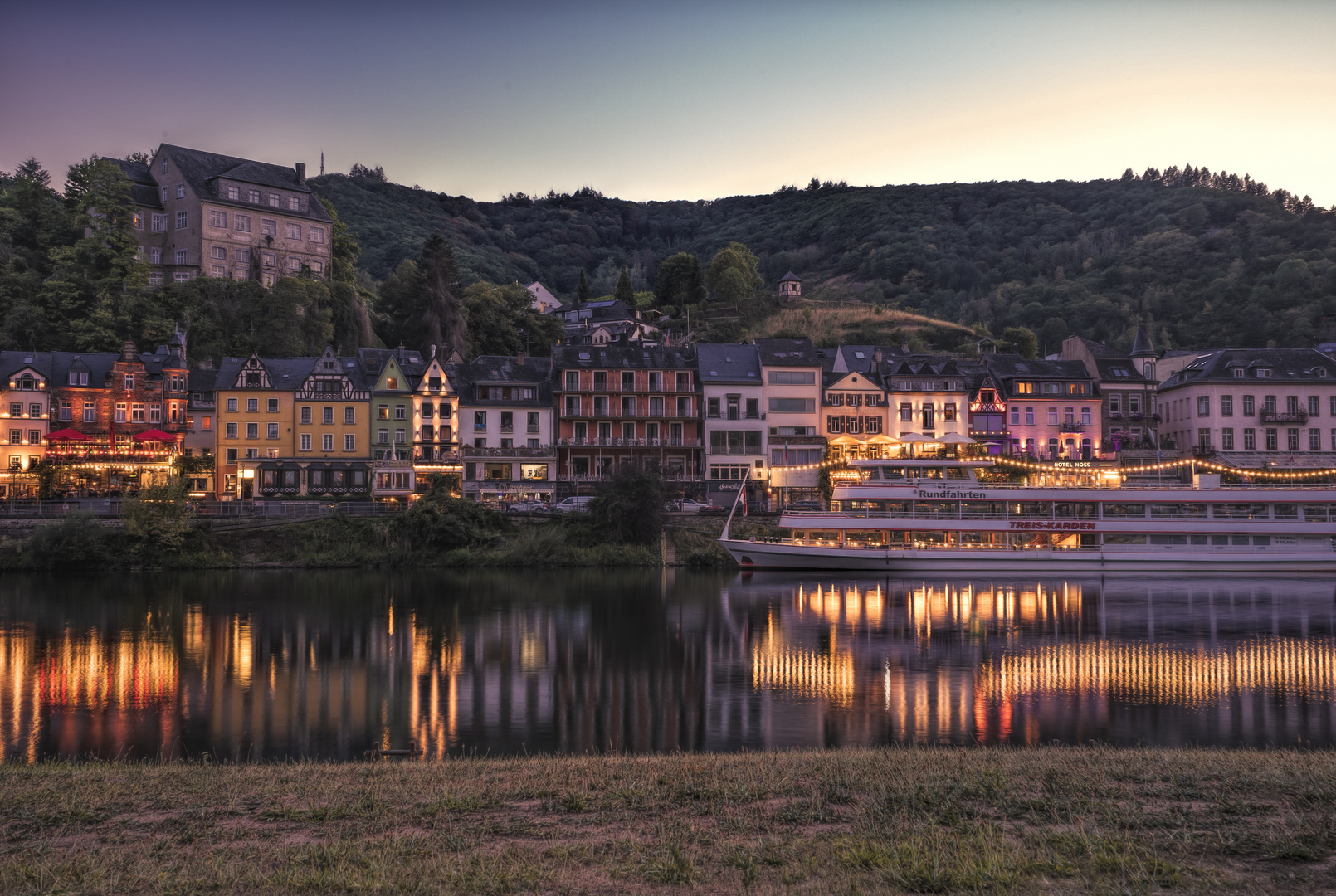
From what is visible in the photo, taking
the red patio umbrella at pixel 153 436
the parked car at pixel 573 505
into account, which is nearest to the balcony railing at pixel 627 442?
the parked car at pixel 573 505

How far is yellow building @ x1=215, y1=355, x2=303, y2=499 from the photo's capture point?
66.8m

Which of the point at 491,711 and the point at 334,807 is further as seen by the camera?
the point at 491,711

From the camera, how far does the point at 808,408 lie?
7275cm

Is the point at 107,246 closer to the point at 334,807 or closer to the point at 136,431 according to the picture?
the point at 136,431

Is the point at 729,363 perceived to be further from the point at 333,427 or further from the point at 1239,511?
the point at 1239,511

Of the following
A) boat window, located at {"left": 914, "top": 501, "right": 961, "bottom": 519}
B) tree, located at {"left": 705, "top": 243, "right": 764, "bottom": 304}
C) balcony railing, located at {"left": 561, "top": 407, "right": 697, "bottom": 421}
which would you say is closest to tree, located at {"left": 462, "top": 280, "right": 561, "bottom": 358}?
balcony railing, located at {"left": 561, "top": 407, "right": 697, "bottom": 421}

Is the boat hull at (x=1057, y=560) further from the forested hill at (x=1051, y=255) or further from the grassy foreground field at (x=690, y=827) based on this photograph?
the forested hill at (x=1051, y=255)

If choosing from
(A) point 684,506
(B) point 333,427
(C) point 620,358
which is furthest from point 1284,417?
(B) point 333,427

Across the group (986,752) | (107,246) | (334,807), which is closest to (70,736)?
(334,807)

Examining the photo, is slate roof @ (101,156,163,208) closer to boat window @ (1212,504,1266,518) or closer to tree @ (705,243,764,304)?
tree @ (705,243,764,304)

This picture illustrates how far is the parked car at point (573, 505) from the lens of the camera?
59.2 metres

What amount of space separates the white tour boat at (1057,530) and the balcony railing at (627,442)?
746 inches

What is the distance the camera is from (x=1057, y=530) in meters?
52.2

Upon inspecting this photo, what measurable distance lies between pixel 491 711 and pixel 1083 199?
17512cm
